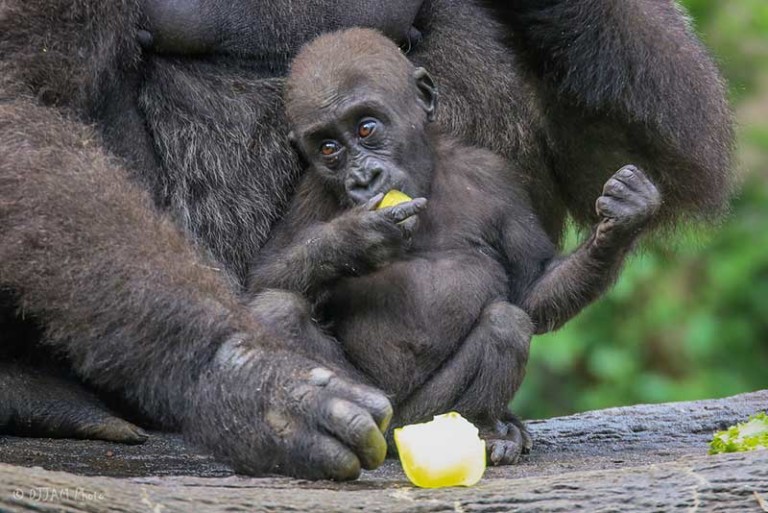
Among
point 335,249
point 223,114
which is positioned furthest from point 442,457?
point 223,114

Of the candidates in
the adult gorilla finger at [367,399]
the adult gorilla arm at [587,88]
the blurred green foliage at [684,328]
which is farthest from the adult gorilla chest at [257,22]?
the blurred green foliage at [684,328]

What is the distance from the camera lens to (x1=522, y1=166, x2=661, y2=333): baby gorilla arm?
312 cm

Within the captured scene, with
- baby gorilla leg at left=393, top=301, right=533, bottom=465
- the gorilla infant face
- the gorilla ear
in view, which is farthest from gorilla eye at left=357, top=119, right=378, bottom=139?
baby gorilla leg at left=393, top=301, right=533, bottom=465

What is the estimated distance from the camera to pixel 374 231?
3051 millimetres

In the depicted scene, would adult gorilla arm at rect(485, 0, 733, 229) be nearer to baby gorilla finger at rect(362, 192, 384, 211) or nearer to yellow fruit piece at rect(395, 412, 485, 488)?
baby gorilla finger at rect(362, 192, 384, 211)

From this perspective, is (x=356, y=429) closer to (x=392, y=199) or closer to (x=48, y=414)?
(x=392, y=199)

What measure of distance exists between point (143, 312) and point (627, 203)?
1.09 meters

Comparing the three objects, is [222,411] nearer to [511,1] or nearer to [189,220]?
[189,220]

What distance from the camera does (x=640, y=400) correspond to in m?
6.63

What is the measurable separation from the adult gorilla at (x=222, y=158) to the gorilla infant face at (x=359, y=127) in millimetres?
263

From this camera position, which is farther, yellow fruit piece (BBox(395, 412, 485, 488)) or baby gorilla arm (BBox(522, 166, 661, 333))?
baby gorilla arm (BBox(522, 166, 661, 333))

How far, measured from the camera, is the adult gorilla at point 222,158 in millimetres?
2752

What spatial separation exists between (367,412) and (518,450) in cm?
64

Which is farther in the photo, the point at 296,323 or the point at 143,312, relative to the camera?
the point at 296,323
